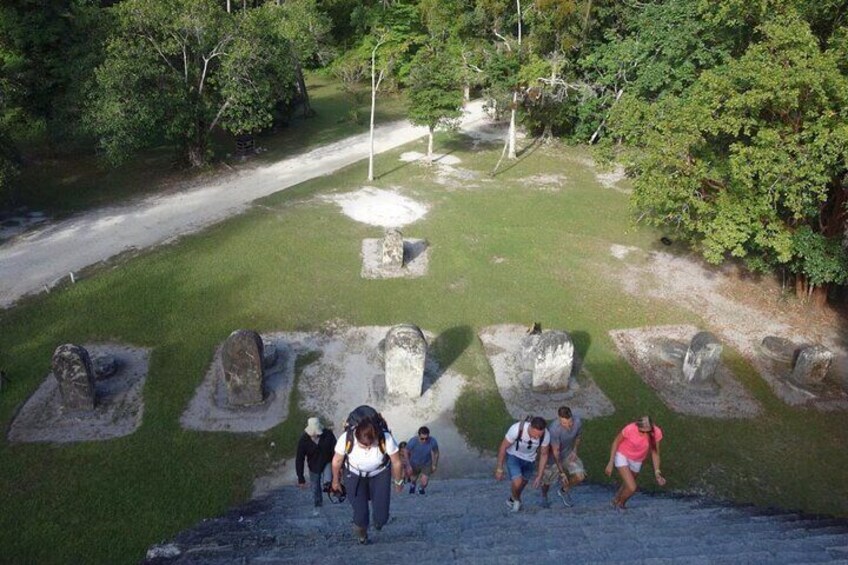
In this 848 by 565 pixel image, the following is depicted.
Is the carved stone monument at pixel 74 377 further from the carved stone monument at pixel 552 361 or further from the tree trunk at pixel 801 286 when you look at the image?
the tree trunk at pixel 801 286

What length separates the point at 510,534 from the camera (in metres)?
7.33

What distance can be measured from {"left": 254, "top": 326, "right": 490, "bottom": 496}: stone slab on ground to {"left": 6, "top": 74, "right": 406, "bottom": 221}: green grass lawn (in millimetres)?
12677

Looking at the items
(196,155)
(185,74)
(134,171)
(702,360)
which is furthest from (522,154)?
(702,360)

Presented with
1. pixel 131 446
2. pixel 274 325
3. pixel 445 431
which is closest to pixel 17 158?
pixel 274 325

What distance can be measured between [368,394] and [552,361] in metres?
4.09

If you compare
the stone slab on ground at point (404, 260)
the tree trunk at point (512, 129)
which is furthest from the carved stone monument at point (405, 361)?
the tree trunk at point (512, 129)

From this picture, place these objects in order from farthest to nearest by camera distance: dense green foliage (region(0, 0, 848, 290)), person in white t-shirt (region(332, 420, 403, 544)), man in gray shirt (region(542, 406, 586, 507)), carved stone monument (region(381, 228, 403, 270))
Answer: carved stone monument (region(381, 228, 403, 270)), dense green foliage (region(0, 0, 848, 290)), man in gray shirt (region(542, 406, 586, 507)), person in white t-shirt (region(332, 420, 403, 544))

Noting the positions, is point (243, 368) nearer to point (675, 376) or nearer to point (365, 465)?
point (365, 465)

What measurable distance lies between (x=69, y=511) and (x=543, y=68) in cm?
2483

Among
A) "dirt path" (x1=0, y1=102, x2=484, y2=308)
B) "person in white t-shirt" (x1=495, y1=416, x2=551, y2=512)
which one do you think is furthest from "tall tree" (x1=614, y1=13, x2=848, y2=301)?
"dirt path" (x1=0, y1=102, x2=484, y2=308)

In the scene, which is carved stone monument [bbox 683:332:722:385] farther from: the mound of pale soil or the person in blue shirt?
the mound of pale soil

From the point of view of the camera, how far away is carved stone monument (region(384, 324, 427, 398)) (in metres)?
12.7

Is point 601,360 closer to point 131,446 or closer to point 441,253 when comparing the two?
point 441,253

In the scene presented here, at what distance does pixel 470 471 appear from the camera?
37.4 feet
